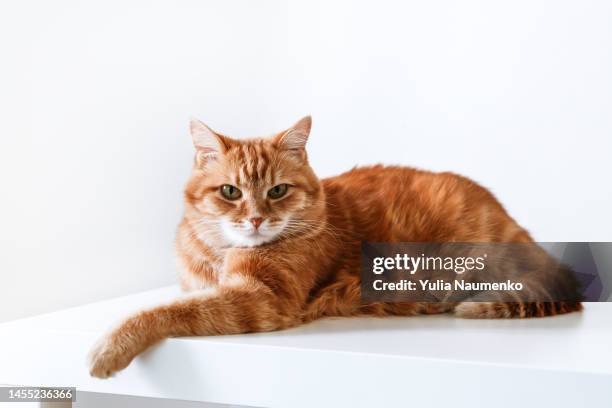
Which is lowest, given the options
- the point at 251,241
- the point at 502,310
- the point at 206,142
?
the point at 502,310

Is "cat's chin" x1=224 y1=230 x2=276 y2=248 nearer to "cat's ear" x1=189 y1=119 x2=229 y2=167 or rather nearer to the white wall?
"cat's ear" x1=189 y1=119 x2=229 y2=167

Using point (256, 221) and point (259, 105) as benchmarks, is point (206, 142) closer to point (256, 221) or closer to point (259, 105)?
point (256, 221)

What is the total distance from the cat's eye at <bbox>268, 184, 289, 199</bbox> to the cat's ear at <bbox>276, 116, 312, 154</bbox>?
0.28 feet

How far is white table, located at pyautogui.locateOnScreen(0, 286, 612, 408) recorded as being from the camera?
968 millimetres

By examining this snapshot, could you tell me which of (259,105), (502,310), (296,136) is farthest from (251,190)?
(259,105)

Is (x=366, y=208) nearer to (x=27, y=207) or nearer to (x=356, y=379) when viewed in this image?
(x=356, y=379)

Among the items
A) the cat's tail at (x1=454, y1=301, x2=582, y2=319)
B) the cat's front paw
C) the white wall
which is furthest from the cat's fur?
the white wall

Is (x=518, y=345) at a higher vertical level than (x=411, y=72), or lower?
lower

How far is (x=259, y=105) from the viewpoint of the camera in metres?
2.32

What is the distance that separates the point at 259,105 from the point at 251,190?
103 cm

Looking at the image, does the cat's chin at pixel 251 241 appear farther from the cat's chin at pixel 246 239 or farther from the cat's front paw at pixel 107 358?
the cat's front paw at pixel 107 358

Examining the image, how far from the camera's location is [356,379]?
1046mm

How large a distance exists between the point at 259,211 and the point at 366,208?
0.89 feet

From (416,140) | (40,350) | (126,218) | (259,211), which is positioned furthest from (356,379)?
(416,140)
